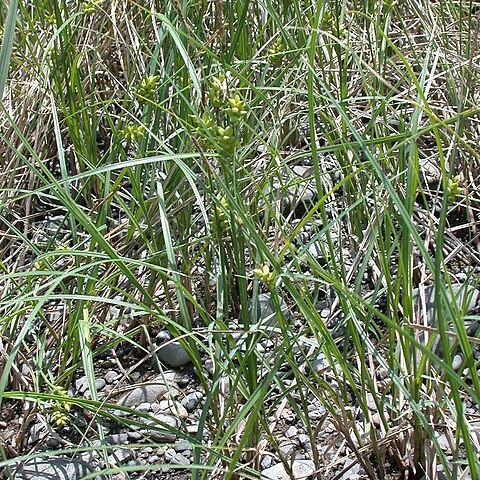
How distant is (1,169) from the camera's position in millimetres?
2020

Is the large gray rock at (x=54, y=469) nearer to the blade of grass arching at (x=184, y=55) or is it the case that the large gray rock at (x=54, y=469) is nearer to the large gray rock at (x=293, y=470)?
the large gray rock at (x=293, y=470)

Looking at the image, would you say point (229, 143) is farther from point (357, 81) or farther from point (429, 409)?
point (357, 81)

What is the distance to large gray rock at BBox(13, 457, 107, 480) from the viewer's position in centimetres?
137

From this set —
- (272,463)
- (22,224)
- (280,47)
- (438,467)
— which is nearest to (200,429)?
(272,463)

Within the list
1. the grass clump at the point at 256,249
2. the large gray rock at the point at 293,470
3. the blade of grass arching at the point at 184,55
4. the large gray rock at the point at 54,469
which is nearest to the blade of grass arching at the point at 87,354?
the grass clump at the point at 256,249

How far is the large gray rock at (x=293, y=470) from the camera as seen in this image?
1315 millimetres

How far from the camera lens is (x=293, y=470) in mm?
1328

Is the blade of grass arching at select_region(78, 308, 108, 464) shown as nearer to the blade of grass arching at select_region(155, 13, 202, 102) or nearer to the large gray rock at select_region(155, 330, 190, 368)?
the large gray rock at select_region(155, 330, 190, 368)

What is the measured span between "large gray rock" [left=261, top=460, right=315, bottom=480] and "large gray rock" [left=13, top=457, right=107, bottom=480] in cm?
28

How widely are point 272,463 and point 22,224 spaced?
95 cm

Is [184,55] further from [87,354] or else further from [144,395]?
[144,395]

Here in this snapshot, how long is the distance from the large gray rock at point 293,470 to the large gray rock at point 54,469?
0.28 meters

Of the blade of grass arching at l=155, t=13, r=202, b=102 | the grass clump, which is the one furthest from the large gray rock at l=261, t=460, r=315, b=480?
the blade of grass arching at l=155, t=13, r=202, b=102

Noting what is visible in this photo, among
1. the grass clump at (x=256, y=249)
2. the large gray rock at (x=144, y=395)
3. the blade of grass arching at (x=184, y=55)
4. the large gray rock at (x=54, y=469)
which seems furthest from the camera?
the large gray rock at (x=144, y=395)
